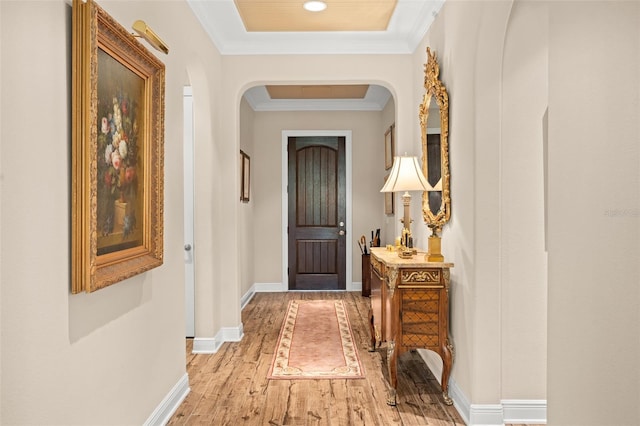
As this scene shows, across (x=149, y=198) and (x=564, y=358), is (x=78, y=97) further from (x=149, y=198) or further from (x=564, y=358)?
(x=564, y=358)

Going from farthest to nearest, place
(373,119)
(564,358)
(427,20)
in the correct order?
(373,119) < (427,20) < (564,358)

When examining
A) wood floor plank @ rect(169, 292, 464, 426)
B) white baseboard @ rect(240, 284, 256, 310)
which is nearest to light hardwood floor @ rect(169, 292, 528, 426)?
wood floor plank @ rect(169, 292, 464, 426)

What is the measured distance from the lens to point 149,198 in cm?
231

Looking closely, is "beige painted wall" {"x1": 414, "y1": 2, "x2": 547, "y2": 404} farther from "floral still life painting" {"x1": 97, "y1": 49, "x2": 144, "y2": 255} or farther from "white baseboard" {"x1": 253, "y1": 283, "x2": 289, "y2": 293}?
"white baseboard" {"x1": 253, "y1": 283, "x2": 289, "y2": 293}

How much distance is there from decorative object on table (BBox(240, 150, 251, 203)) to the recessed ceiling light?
2313 millimetres

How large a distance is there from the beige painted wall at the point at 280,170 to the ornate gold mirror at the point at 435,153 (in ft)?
10.3

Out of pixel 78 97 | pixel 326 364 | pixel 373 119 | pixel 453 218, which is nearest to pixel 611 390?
pixel 453 218

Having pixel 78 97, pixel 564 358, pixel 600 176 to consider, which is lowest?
pixel 564 358

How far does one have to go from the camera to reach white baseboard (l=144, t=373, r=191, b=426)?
98.3 inches

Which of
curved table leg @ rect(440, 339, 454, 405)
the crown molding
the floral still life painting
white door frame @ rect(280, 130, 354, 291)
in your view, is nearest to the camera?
the floral still life painting

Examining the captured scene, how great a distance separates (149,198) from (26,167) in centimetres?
92

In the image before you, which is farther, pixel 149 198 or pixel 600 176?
pixel 149 198

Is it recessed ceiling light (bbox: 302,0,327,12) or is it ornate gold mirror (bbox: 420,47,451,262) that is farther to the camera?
recessed ceiling light (bbox: 302,0,327,12)

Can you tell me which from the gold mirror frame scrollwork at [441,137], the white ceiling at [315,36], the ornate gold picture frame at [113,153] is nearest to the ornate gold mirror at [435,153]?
the gold mirror frame scrollwork at [441,137]
